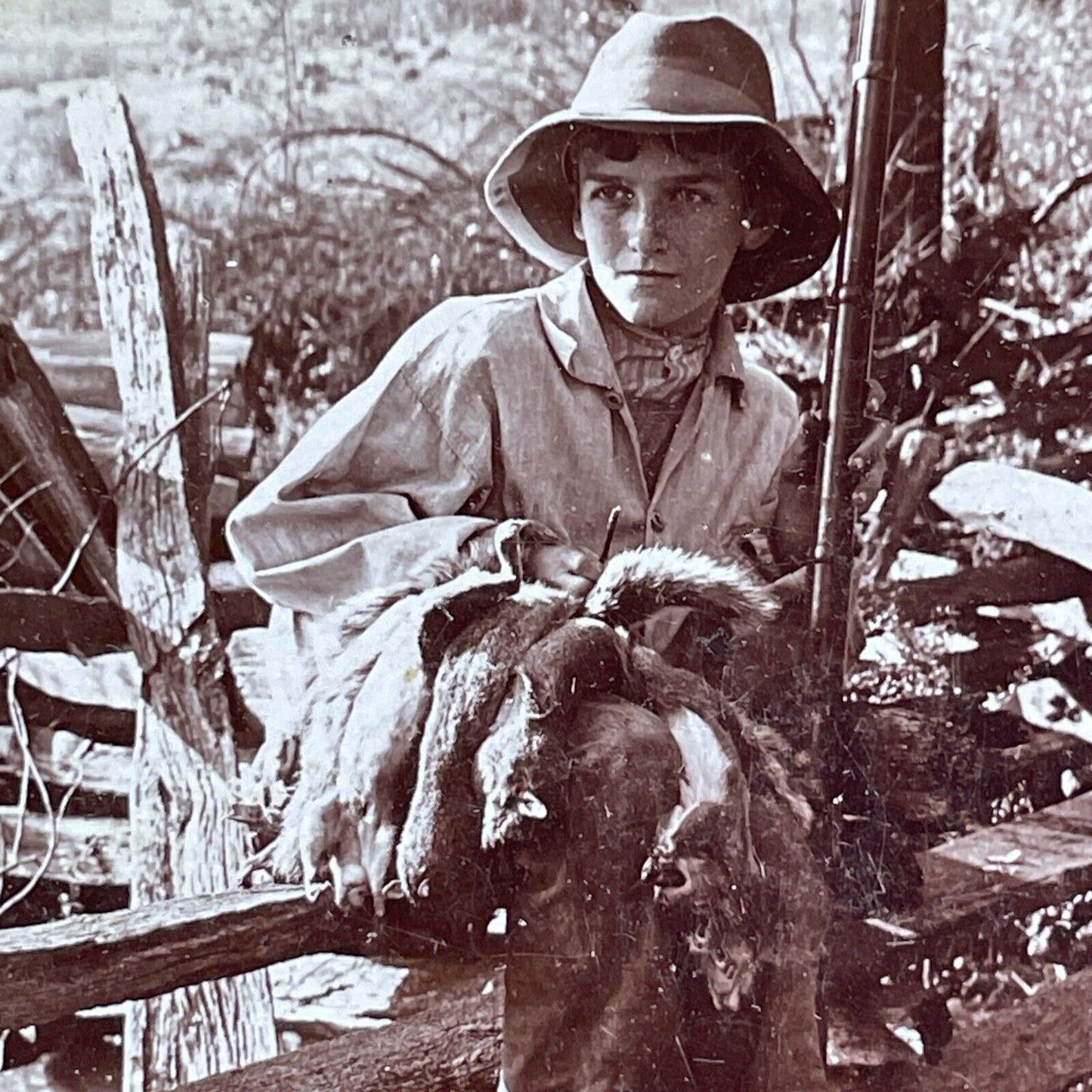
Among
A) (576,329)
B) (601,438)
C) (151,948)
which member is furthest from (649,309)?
(151,948)

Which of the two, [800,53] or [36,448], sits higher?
[800,53]

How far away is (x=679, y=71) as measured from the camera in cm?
200

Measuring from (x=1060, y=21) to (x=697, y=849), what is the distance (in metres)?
1.50

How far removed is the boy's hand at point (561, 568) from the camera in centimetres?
204

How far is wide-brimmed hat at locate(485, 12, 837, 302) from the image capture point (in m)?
2.00

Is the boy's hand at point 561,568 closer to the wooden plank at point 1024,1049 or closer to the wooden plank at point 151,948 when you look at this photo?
the wooden plank at point 151,948

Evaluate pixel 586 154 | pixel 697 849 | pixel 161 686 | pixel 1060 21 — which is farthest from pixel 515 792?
pixel 1060 21

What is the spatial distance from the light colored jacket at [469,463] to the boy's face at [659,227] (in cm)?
7

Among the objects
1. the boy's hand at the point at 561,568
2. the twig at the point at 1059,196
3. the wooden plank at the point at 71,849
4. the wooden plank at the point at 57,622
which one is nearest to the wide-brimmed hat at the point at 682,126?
the twig at the point at 1059,196

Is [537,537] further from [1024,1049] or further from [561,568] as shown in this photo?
[1024,1049]

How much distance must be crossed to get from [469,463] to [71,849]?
95 centimetres

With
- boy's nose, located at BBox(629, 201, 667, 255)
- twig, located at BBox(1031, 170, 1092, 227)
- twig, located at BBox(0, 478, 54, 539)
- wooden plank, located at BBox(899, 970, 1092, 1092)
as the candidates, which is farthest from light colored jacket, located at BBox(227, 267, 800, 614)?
wooden plank, located at BBox(899, 970, 1092, 1092)

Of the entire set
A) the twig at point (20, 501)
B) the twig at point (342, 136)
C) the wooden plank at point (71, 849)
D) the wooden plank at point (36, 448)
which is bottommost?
the wooden plank at point (71, 849)

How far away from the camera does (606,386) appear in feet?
6.84
